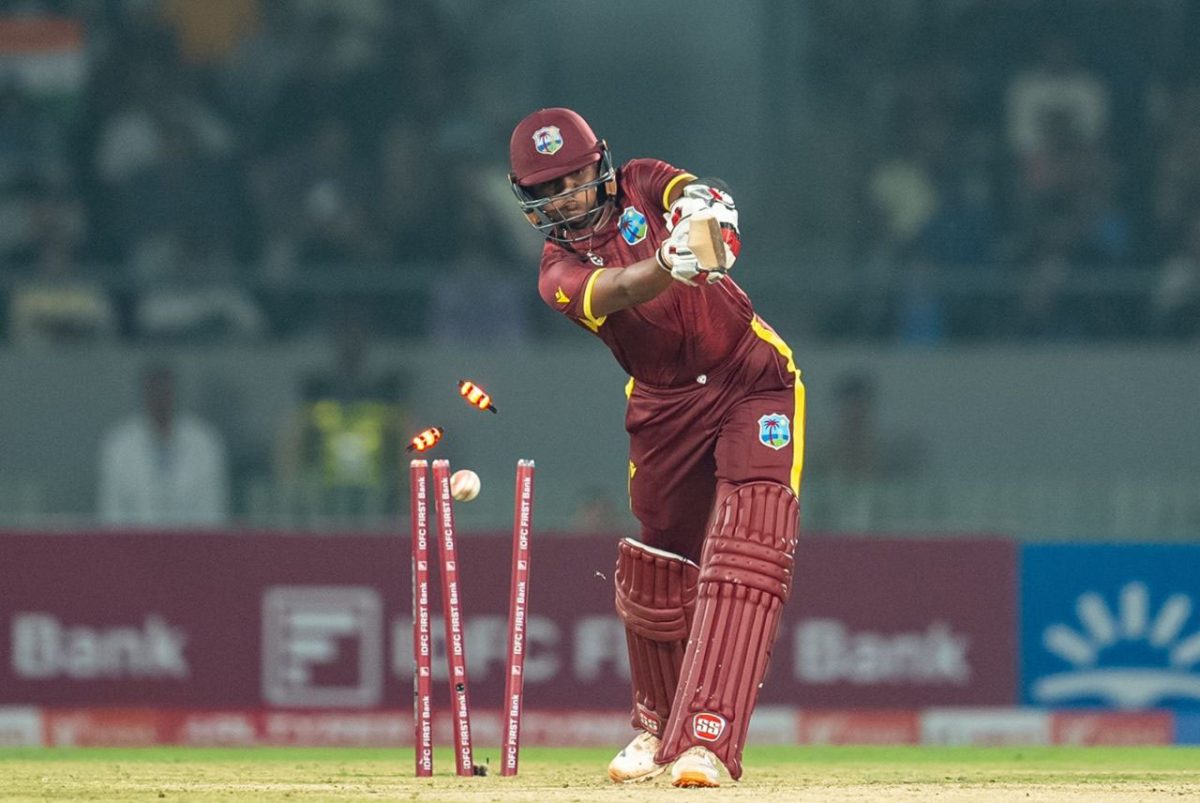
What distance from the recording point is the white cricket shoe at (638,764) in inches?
236

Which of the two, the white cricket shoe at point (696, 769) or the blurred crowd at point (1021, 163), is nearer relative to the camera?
the white cricket shoe at point (696, 769)

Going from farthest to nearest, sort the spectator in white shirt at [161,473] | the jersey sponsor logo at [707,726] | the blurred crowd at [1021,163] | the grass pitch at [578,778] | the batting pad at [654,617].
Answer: the blurred crowd at [1021,163], the spectator in white shirt at [161,473], the batting pad at [654,617], the jersey sponsor logo at [707,726], the grass pitch at [578,778]

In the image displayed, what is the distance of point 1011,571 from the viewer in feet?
32.0

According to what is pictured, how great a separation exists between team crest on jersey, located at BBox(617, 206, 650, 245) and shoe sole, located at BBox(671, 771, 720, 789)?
4.37 ft

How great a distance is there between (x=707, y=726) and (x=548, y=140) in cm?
147

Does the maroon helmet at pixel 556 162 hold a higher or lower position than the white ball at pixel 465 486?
higher

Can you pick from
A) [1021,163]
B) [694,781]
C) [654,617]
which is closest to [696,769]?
[694,781]

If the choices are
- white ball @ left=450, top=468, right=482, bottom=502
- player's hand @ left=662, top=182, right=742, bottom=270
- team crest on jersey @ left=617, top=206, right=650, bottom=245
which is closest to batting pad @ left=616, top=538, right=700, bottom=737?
white ball @ left=450, top=468, right=482, bottom=502

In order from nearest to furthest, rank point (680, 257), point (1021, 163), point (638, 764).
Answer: point (680, 257) < point (638, 764) < point (1021, 163)

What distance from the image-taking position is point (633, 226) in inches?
229

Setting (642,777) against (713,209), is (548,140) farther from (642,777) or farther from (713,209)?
(642,777)

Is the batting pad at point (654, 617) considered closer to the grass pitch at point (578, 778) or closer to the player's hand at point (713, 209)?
the grass pitch at point (578, 778)

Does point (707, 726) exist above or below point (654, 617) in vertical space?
below

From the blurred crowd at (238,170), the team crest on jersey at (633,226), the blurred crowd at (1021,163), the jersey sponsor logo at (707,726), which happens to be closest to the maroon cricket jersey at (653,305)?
Result: the team crest on jersey at (633,226)
